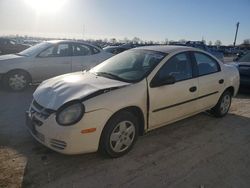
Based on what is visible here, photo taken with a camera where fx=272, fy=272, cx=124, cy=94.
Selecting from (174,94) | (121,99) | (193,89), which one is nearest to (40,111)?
(121,99)

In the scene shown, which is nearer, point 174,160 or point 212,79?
point 174,160

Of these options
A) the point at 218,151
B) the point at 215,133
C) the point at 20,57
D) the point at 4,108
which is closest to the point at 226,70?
the point at 215,133

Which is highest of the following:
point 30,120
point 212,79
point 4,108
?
point 212,79

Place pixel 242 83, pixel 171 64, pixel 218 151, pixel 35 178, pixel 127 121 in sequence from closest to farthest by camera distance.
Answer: pixel 35 178 → pixel 127 121 → pixel 218 151 → pixel 171 64 → pixel 242 83

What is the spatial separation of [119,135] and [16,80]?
5085 millimetres

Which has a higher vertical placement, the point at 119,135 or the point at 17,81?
the point at 119,135

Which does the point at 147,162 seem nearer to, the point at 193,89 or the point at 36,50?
the point at 193,89

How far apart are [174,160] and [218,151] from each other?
32.5 inches

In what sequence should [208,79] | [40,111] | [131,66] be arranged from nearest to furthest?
[40,111] → [131,66] → [208,79]

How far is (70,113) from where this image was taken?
343 centimetres

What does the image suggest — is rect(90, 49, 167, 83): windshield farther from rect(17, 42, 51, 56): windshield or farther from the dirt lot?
rect(17, 42, 51, 56): windshield

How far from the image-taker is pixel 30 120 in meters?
3.87

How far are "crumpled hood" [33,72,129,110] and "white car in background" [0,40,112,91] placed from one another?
12.6 feet

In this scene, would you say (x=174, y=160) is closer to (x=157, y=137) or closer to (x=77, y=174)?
(x=157, y=137)
